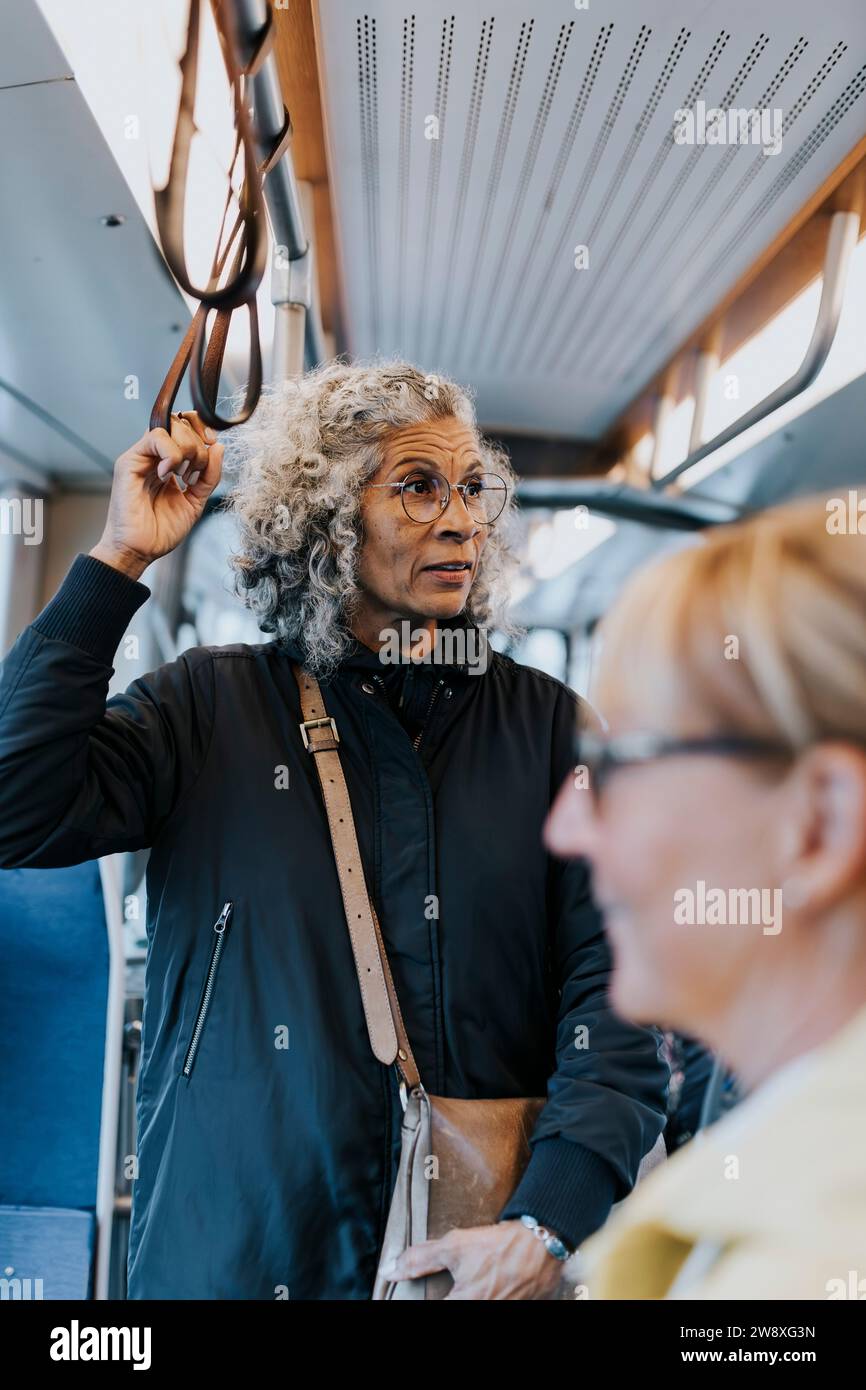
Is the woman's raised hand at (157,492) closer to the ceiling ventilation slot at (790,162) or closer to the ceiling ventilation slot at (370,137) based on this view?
the ceiling ventilation slot at (370,137)

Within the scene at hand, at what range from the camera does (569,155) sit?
2102mm

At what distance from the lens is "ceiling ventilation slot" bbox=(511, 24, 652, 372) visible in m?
1.81

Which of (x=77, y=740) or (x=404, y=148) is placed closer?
(x=77, y=740)

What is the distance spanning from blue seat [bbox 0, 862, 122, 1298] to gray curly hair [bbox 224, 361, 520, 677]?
55 centimetres

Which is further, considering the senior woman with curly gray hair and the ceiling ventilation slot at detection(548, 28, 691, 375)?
the ceiling ventilation slot at detection(548, 28, 691, 375)

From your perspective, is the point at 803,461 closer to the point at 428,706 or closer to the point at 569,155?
the point at 569,155

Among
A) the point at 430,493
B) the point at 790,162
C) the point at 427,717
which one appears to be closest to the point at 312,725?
the point at 427,717

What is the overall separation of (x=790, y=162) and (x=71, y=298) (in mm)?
1463

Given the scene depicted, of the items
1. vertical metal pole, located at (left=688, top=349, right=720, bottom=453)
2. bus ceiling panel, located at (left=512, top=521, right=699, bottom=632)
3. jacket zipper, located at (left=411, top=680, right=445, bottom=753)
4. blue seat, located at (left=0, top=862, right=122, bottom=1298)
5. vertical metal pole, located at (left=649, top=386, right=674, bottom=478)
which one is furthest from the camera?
bus ceiling panel, located at (left=512, top=521, right=699, bottom=632)

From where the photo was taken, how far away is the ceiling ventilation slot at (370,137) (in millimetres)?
1796

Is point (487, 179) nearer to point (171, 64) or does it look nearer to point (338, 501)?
point (171, 64)

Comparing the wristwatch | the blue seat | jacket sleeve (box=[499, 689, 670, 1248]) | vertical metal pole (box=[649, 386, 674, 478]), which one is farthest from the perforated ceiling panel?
the wristwatch

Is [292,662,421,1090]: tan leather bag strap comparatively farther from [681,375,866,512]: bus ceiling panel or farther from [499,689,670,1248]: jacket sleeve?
[681,375,866,512]: bus ceiling panel
